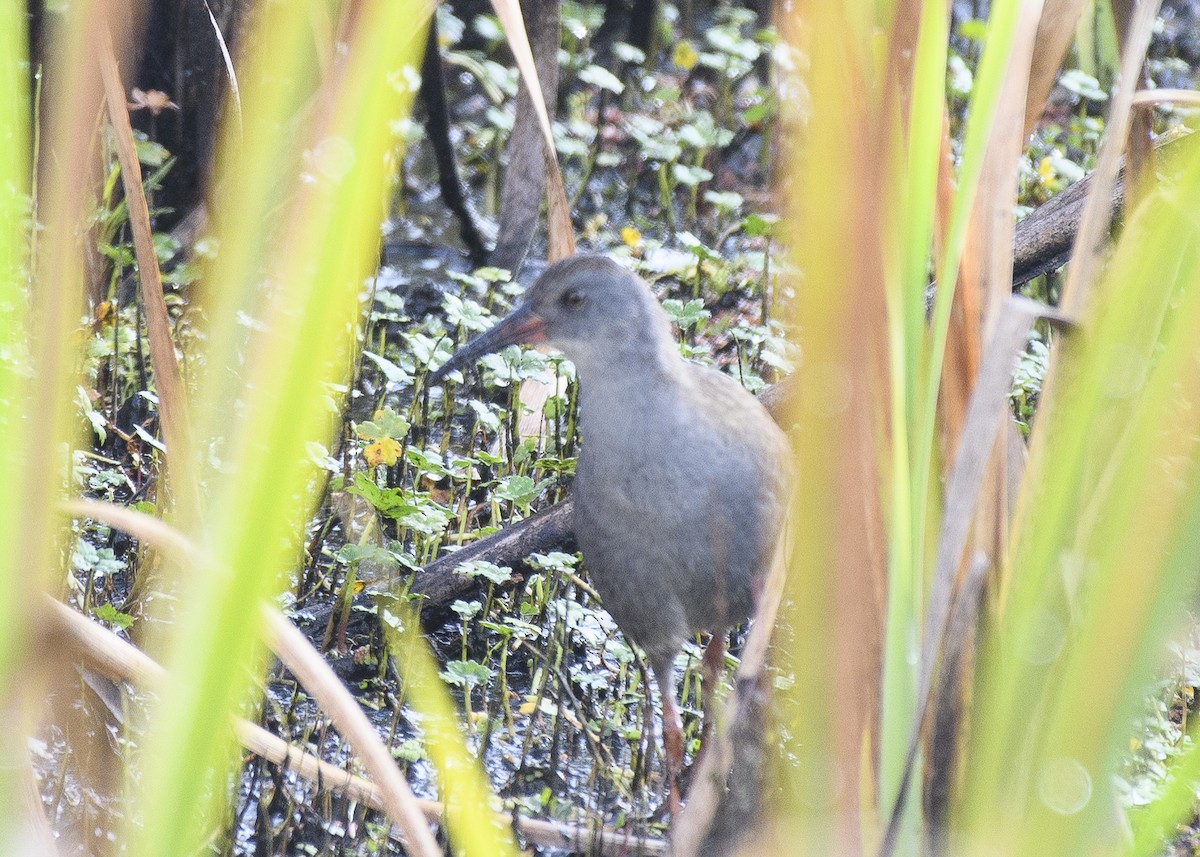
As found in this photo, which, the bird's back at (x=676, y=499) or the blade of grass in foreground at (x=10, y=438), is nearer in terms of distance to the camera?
the blade of grass in foreground at (x=10, y=438)

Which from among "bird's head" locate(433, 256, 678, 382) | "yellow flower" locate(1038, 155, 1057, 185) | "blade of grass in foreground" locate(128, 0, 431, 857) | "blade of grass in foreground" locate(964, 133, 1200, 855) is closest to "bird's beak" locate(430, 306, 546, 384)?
"bird's head" locate(433, 256, 678, 382)

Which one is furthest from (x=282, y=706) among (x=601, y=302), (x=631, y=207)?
(x=631, y=207)

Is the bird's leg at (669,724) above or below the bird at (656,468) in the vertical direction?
below

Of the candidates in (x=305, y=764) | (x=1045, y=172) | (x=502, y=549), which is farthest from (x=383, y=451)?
(x=1045, y=172)

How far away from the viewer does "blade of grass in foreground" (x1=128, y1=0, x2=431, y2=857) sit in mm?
948

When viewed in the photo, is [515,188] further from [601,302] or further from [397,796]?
[397,796]

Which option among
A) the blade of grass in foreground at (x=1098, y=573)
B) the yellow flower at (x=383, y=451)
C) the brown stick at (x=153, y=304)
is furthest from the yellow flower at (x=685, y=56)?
the blade of grass in foreground at (x=1098, y=573)

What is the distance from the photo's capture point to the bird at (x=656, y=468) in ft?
7.86

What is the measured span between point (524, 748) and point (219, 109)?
72.0 inches

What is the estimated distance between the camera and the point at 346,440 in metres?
3.31

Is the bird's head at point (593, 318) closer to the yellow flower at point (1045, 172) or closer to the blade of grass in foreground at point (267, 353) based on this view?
the blade of grass in foreground at point (267, 353)

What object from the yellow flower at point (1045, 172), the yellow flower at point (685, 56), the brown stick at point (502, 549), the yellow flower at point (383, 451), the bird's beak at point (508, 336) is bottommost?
the brown stick at point (502, 549)

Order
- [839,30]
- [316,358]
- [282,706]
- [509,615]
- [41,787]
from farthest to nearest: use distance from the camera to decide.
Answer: [509,615], [282,706], [41,787], [839,30], [316,358]

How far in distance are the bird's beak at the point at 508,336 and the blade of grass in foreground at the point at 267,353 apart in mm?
1480
